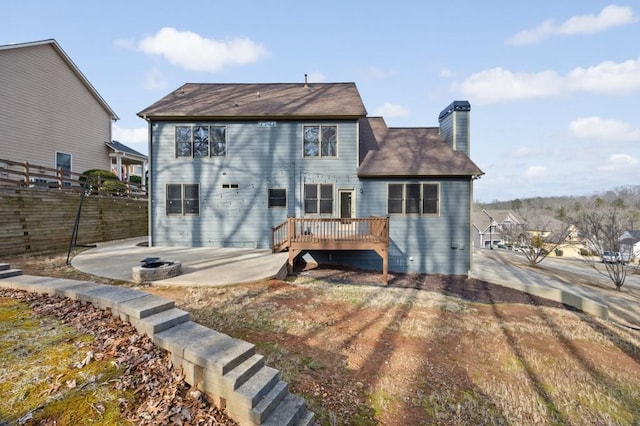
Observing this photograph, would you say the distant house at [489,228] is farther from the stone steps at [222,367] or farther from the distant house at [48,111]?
the stone steps at [222,367]

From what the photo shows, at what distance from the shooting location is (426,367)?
405 centimetres

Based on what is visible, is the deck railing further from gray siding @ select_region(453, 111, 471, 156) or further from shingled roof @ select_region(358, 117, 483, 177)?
gray siding @ select_region(453, 111, 471, 156)

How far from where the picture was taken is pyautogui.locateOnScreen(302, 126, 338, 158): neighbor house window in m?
11.5

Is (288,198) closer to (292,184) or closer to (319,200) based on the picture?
(292,184)

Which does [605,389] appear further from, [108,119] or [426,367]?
[108,119]

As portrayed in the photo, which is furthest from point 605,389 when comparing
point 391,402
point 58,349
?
point 58,349

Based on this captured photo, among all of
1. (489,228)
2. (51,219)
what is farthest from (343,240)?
(489,228)

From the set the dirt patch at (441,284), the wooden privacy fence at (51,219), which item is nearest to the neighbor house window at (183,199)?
the wooden privacy fence at (51,219)

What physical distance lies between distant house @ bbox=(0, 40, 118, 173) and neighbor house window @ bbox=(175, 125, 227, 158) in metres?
8.55

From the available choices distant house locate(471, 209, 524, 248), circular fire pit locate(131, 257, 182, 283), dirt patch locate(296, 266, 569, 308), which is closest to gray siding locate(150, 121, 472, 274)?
dirt patch locate(296, 266, 569, 308)

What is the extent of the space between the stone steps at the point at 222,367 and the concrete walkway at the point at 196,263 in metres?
3.15

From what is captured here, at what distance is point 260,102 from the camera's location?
1224cm

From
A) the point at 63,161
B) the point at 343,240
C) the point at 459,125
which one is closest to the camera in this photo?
the point at 343,240

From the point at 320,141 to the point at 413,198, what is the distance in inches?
178
